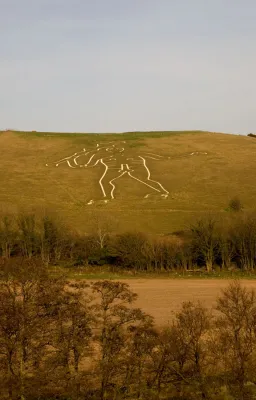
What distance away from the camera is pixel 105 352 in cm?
2053

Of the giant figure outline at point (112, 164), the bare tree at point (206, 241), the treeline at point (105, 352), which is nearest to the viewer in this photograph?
the treeline at point (105, 352)

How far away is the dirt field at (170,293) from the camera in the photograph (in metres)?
35.6

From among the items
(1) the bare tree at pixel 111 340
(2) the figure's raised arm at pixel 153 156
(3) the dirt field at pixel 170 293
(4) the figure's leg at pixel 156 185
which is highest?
(2) the figure's raised arm at pixel 153 156

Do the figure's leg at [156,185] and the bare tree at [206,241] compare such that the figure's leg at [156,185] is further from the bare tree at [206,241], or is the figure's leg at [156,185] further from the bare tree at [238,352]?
the bare tree at [238,352]

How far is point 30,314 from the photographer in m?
20.6

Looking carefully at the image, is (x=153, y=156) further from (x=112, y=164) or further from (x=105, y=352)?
(x=105, y=352)

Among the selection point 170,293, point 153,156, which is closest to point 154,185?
point 153,156

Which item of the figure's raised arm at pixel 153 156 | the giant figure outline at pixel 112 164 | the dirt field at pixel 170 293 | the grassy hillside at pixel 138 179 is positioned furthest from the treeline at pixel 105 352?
the figure's raised arm at pixel 153 156

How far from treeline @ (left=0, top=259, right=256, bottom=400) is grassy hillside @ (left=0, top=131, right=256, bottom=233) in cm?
3424

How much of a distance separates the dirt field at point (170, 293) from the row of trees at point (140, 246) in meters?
3.77

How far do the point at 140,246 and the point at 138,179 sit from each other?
31.7m

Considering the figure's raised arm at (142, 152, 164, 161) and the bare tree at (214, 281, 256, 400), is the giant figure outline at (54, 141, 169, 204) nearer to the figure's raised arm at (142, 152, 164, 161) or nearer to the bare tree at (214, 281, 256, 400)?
the figure's raised arm at (142, 152, 164, 161)

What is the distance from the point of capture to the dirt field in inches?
1403

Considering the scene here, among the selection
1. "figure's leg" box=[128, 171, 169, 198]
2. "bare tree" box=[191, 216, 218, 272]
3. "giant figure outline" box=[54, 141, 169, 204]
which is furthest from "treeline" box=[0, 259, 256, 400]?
"figure's leg" box=[128, 171, 169, 198]
